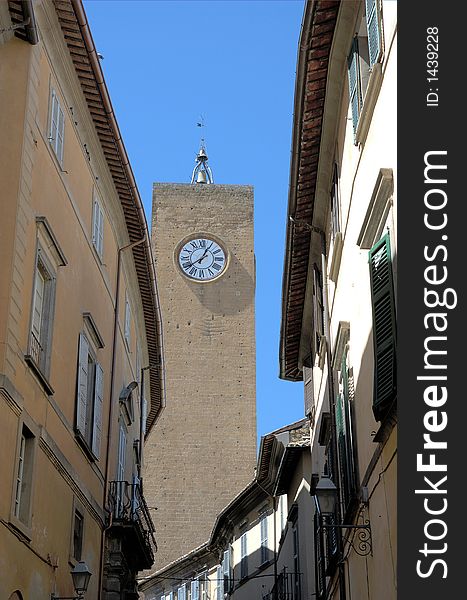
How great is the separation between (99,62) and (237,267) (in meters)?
34.0

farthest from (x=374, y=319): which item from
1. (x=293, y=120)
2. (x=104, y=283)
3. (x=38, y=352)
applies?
(x=104, y=283)

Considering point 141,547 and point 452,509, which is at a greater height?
point 141,547

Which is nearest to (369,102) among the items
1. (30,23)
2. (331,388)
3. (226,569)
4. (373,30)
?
(373,30)

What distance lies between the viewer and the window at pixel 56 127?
15453 mm

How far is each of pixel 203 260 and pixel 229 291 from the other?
76.4 inches

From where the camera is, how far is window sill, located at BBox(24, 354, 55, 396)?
1346 centimetres

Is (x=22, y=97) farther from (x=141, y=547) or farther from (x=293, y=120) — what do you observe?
(x=141, y=547)

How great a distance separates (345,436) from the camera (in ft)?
43.7

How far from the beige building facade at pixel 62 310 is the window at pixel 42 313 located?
0.02 m

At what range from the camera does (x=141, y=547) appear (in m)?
23.1

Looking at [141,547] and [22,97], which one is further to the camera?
[141,547]

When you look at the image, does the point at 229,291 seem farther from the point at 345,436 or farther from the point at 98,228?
the point at 345,436

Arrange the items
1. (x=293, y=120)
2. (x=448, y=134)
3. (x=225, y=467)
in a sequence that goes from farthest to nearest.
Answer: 1. (x=225, y=467)
2. (x=293, y=120)
3. (x=448, y=134)

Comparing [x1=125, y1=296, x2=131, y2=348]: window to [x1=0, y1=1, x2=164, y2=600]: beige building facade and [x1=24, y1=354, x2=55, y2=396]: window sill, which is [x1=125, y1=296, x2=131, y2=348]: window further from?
[x1=24, y1=354, x2=55, y2=396]: window sill
